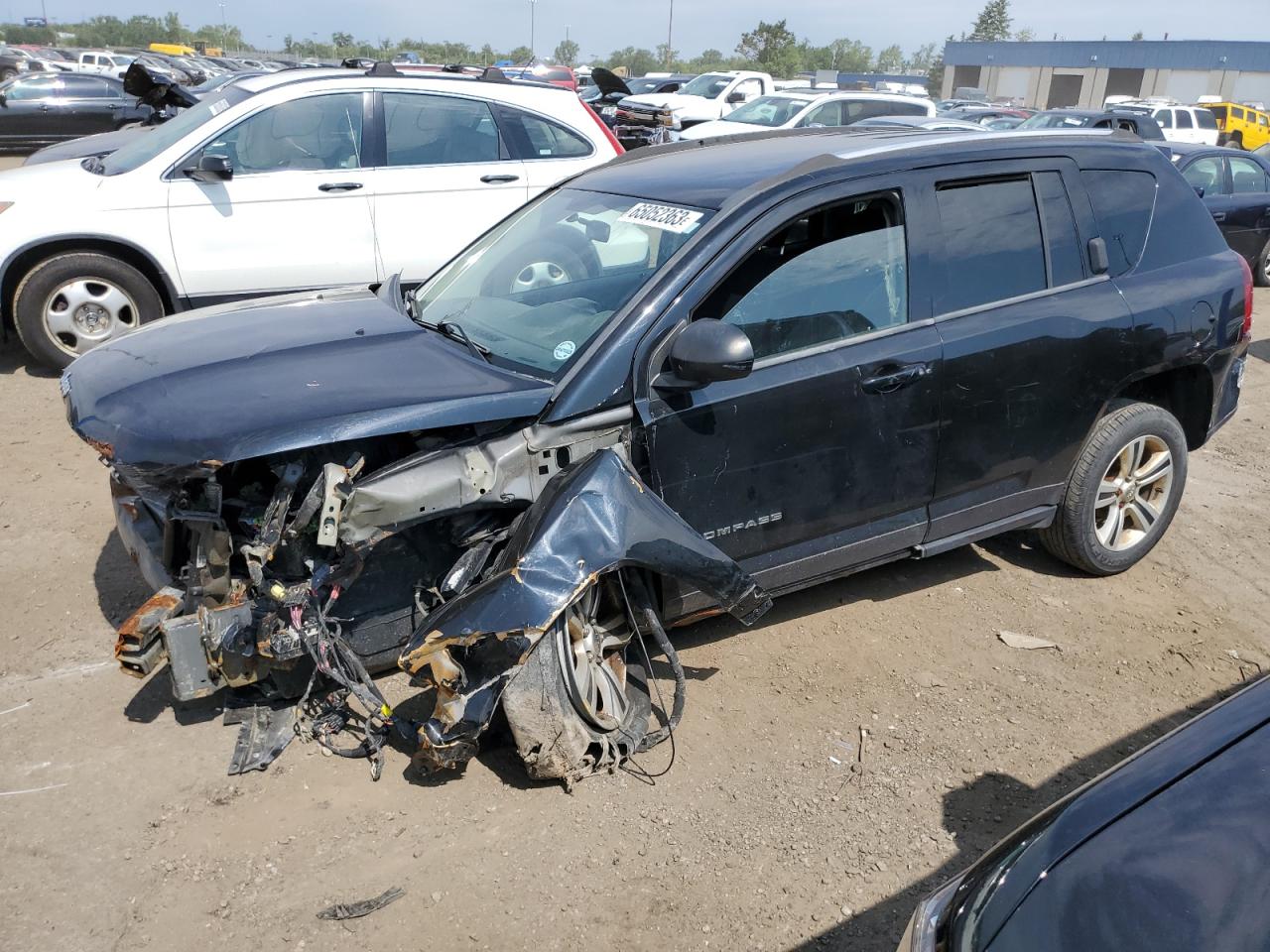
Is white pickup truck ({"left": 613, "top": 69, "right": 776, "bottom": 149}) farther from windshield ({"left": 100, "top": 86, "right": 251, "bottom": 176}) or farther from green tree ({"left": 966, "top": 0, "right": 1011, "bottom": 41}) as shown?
green tree ({"left": 966, "top": 0, "right": 1011, "bottom": 41})

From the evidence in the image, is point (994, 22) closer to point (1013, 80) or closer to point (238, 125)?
point (1013, 80)

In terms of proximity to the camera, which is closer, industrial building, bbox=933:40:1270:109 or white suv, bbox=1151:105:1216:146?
white suv, bbox=1151:105:1216:146

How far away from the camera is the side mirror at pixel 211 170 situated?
6543 mm

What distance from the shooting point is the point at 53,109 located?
17359 millimetres

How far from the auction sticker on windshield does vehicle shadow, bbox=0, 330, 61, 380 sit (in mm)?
5044

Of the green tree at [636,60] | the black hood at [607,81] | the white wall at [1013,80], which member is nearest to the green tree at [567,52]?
the green tree at [636,60]

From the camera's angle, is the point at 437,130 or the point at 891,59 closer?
the point at 437,130

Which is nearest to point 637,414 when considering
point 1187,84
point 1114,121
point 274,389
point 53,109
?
point 274,389

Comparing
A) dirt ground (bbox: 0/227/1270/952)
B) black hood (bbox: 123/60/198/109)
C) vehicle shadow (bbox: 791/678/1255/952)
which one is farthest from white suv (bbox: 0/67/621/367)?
vehicle shadow (bbox: 791/678/1255/952)

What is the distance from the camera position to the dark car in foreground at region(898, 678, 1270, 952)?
1688 millimetres

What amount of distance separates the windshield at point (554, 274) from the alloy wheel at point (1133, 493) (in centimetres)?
229

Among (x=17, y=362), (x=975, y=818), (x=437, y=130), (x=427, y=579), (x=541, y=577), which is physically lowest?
(x=975, y=818)

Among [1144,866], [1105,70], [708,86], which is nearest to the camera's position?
[1144,866]

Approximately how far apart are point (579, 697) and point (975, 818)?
130cm
